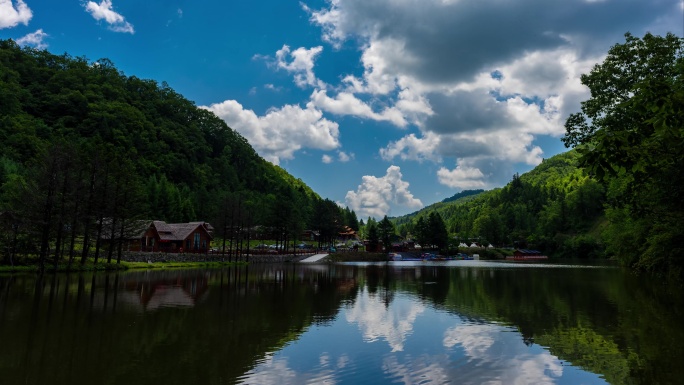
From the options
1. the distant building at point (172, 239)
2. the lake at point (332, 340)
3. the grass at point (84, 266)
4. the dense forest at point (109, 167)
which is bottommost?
the lake at point (332, 340)

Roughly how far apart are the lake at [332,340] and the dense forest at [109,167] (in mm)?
18836

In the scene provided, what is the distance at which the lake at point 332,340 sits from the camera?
34.5 ft

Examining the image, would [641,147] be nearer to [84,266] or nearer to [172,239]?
[84,266]

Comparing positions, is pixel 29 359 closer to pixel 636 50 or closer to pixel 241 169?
pixel 636 50

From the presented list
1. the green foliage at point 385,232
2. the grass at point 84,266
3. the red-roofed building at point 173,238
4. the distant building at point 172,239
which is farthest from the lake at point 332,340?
the green foliage at point 385,232

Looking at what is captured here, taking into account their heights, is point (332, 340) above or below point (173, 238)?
below

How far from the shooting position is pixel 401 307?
22609 millimetres

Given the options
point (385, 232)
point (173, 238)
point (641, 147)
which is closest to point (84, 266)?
point (173, 238)

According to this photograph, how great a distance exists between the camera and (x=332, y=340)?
14.5 metres

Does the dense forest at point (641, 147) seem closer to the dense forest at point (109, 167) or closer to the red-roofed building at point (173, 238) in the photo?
the dense forest at point (109, 167)

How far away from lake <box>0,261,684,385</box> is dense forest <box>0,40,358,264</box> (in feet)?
61.8

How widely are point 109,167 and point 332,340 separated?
45.2 m

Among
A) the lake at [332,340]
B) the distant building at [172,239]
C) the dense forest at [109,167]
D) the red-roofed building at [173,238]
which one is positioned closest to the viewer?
the lake at [332,340]

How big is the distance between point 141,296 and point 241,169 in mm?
151172
